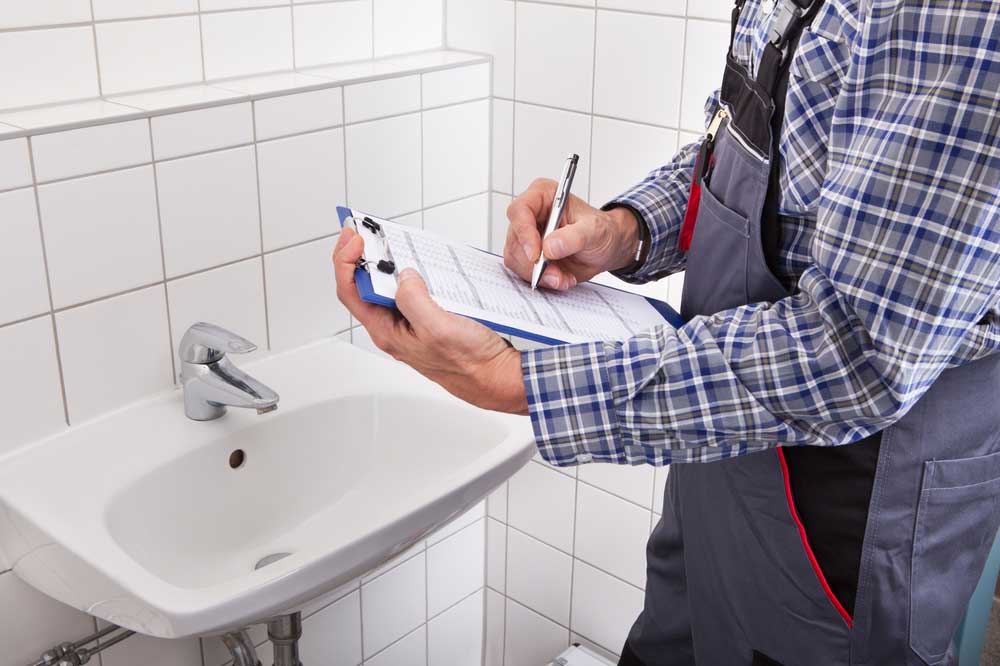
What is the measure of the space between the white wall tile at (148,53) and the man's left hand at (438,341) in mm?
595

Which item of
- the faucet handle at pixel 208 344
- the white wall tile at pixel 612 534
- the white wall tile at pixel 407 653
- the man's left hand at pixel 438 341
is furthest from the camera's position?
the white wall tile at pixel 407 653

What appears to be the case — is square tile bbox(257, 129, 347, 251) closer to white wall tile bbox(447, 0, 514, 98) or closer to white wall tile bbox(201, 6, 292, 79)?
white wall tile bbox(201, 6, 292, 79)

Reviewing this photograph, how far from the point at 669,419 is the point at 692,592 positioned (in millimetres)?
322

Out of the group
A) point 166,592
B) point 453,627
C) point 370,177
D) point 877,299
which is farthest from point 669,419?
point 453,627

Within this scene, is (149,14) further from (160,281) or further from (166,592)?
(166,592)

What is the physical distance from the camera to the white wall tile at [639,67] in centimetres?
144

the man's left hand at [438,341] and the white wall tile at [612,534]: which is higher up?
the man's left hand at [438,341]

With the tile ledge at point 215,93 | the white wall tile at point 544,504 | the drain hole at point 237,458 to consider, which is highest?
the tile ledge at point 215,93

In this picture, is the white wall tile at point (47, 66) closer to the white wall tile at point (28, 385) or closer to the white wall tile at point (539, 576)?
the white wall tile at point (28, 385)

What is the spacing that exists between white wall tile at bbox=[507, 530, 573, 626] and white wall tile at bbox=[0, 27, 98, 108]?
1103 mm

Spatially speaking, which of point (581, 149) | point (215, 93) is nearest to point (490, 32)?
point (581, 149)

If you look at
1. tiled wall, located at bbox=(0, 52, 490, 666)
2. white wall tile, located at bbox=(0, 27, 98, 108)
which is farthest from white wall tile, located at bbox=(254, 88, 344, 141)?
white wall tile, located at bbox=(0, 27, 98, 108)

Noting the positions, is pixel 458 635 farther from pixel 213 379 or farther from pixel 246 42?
pixel 246 42

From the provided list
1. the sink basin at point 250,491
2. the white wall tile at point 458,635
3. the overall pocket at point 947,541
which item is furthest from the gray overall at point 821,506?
the white wall tile at point 458,635
